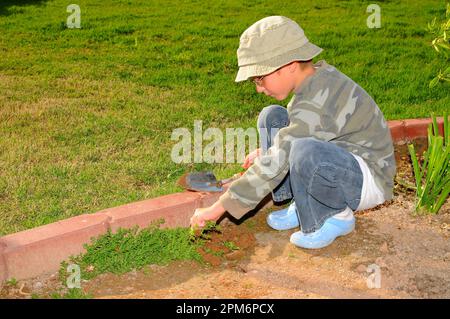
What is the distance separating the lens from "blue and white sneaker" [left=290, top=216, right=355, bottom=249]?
308cm

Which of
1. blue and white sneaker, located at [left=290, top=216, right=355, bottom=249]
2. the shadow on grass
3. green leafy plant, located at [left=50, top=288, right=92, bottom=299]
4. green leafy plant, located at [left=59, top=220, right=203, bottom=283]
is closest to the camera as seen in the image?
green leafy plant, located at [left=50, top=288, right=92, bottom=299]

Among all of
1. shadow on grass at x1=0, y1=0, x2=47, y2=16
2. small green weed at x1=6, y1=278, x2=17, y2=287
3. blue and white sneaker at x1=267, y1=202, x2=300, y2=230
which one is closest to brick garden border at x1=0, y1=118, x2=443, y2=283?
small green weed at x1=6, y1=278, x2=17, y2=287

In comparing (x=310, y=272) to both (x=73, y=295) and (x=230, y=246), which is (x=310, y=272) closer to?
(x=230, y=246)

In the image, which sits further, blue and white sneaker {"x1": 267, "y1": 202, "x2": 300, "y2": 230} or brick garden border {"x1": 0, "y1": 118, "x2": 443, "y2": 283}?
blue and white sneaker {"x1": 267, "y1": 202, "x2": 300, "y2": 230}

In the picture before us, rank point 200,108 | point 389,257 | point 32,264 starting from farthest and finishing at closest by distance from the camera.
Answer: point 200,108
point 389,257
point 32,264

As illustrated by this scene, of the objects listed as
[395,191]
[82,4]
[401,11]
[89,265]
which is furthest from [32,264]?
[401,11]

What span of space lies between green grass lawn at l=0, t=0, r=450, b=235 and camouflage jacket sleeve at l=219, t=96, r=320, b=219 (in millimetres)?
743

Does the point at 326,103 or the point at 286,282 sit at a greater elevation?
the point at 326,103

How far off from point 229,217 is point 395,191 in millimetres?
937

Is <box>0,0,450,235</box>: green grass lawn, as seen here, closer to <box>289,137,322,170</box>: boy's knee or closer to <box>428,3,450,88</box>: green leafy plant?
<box>289,137,322,170</box>: boy's knee

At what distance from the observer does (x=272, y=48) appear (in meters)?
2.89

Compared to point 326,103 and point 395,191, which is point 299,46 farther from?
point 395,191

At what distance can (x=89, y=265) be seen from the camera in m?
2.90

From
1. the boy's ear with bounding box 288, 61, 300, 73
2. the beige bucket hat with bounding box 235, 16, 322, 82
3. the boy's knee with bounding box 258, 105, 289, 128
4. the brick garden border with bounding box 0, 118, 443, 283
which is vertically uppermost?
the beige bucket hat with bounding box 235, 16, 322, 82
